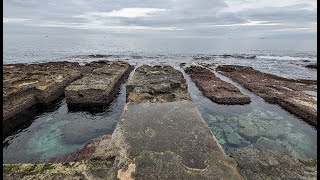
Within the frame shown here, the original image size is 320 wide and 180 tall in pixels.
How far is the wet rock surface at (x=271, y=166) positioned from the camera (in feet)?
28.0

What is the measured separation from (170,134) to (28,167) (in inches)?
225

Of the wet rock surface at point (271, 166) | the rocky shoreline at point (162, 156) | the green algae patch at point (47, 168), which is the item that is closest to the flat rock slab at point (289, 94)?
the rocky shoreline at point (162, 156)

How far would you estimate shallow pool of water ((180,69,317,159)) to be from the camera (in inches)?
612

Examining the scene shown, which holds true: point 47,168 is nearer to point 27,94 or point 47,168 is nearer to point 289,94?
point 27,94

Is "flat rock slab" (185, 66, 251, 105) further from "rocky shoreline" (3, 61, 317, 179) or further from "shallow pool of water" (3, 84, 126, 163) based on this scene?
"shallow pool of water" (3, 84, 126, 163)

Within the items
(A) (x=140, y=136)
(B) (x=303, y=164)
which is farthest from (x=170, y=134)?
(B) (x=303, y=164)

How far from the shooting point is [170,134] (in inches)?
422

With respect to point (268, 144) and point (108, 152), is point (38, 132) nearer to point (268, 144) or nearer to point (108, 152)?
point (108, 152)

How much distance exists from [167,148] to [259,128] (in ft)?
35.9

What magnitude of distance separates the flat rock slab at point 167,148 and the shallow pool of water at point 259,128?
484 centimetres

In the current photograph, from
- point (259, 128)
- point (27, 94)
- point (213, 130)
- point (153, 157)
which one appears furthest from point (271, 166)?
point (27, 94)

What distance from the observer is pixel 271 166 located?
9023 millimetres

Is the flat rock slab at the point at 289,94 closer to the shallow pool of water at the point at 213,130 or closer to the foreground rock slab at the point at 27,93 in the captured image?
the shallow pool of water at the point at 213,130

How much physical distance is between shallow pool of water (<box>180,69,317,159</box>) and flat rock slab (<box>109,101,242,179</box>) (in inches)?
191
